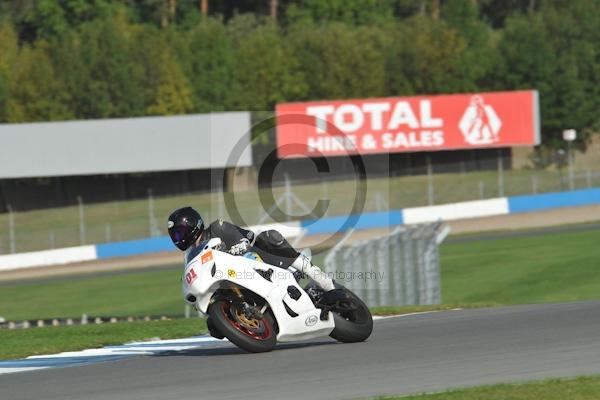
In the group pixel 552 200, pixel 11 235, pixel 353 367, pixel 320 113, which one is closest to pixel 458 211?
pixel 552 200

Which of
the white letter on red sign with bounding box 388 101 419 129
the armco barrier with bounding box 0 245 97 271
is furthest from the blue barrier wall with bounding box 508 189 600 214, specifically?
the armco barrier with bounding box 0 245 97 271

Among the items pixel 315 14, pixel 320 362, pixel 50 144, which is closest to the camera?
pixel 320 362

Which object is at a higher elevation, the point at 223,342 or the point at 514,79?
the point at 514,79

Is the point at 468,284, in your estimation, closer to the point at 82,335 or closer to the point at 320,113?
the point at 82,335

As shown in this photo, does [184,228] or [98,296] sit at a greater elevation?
[184,228]

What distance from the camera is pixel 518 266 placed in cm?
2775

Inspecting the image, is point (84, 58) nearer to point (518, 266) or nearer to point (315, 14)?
point (315, 14)

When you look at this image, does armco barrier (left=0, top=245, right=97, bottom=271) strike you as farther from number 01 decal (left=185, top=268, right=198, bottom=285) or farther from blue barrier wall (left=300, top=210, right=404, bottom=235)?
number 01 decal (left=185, top=268, right=198, bottom=285)

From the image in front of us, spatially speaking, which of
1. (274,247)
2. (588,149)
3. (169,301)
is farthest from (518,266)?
(588,149)

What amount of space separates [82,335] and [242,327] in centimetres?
498

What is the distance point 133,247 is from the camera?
132 ft

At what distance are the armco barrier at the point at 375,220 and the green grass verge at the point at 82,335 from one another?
2172 cm

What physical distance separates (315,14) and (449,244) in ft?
149

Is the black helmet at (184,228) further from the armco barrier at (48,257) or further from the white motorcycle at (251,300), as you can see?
the armco barrier at (48,257)
